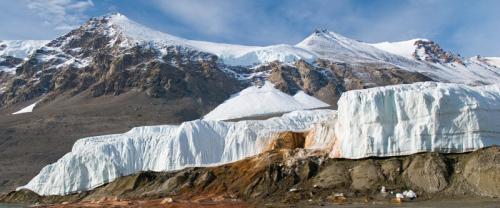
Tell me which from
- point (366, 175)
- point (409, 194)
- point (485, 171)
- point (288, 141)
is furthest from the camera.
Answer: point (288, 141)

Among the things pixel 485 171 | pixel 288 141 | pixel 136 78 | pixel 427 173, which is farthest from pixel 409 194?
pixel 136 78

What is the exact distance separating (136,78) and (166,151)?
106m

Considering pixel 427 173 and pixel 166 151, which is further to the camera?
pixel 166 151

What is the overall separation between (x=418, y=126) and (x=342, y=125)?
18.7ft

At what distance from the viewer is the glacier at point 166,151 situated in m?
43.0

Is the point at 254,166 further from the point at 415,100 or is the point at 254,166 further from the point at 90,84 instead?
the point at 90,84

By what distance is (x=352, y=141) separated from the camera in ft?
99.8

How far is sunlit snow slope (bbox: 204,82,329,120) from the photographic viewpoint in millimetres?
126125

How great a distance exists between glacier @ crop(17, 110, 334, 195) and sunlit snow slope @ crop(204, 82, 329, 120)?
74.7m

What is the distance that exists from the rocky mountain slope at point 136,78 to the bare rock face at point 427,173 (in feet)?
262

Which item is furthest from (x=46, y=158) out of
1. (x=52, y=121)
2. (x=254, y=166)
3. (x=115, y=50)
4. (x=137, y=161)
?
(x=115, y=50)

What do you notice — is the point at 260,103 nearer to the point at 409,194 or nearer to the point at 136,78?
the point at 136,78

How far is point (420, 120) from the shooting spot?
92.0 feet

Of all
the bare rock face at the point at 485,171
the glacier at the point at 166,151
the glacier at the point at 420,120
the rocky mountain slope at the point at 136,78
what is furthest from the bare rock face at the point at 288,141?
the rocky mountain slope at the point at 136,78
